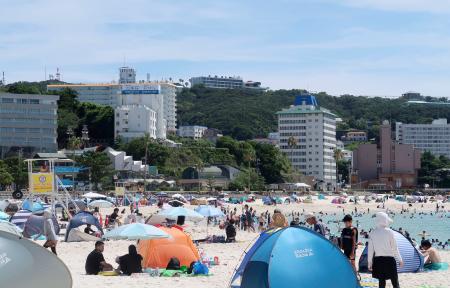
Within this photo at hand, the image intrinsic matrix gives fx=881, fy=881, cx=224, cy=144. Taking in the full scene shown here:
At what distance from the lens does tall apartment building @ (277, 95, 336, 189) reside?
164 metres

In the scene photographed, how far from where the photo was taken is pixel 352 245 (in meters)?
14.7

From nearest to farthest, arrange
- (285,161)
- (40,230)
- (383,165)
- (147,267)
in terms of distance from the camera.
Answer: (147,267) → (40,230) → (285,161) → (383,165)

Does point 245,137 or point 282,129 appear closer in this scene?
point 282,129

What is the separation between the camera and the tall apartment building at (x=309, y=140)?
16400 cm

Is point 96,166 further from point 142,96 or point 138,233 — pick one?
point 138,233

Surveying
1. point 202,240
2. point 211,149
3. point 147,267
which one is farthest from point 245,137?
point 147,267

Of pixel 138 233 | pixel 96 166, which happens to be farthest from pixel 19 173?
pixel 138 233

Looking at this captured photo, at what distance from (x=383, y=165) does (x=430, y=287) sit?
466 feet

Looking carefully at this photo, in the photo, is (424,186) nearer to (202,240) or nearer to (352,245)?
(202,240)

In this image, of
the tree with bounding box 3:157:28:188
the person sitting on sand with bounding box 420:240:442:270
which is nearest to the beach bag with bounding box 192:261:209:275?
the person sitting on sand with bounding box 420:240:442:270

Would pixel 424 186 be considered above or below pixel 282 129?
below

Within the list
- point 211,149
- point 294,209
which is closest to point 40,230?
point 294,209

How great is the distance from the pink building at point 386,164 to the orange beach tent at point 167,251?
13520 centimetres

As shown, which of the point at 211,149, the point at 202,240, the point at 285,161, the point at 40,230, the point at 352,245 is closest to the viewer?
the point at 352,245
